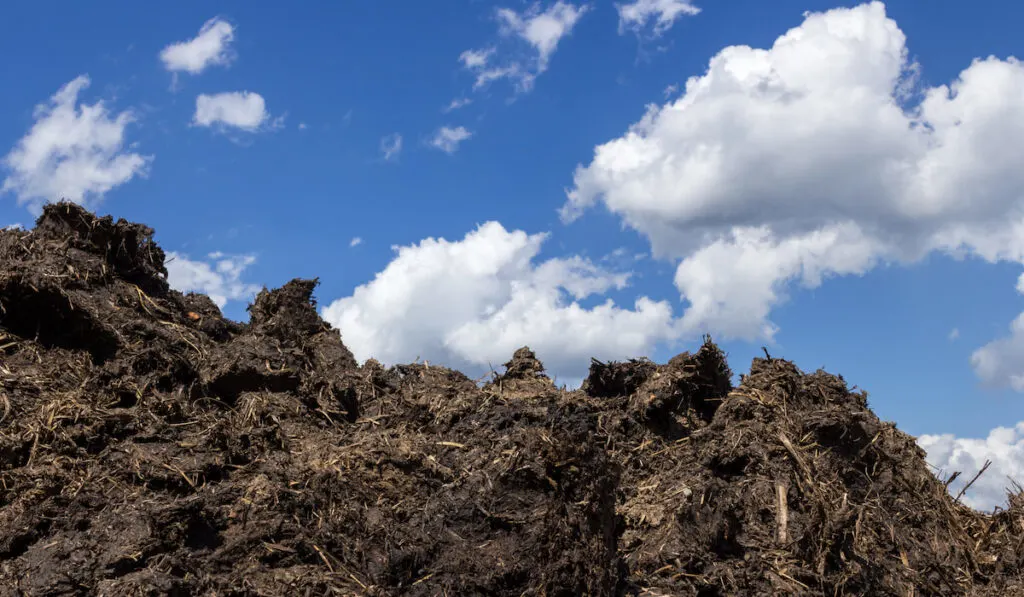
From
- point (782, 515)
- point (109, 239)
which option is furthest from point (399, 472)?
point (109, 239)

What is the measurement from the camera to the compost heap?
15.9ft

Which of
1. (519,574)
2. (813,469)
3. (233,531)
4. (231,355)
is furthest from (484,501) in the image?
(231,355)

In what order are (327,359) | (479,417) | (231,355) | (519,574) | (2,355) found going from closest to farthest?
(519,574), (479,417), (2,355), (231,355), (327,359)

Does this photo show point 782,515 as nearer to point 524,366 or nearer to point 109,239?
point 524,366

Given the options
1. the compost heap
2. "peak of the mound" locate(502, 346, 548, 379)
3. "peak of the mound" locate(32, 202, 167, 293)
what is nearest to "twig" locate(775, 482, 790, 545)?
the compost heap

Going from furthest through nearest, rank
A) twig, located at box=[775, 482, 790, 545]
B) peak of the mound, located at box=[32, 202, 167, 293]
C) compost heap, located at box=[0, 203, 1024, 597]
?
peak of the mound, located at box=[32, 202, 167, 293]
twig, located at box=[775, 482, 790, 545]
compost heap, located at box=[0, 203, 1024, 597]

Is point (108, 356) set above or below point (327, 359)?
below

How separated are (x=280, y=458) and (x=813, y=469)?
A: 170 inches

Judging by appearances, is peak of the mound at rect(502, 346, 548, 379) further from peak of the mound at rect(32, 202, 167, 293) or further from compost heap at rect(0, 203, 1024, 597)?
peak of the mound at rect(32, 202, 167, 293)

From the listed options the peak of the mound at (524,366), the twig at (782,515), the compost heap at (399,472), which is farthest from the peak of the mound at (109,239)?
the twig at (782,515)

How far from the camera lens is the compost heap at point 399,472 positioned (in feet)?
15.9

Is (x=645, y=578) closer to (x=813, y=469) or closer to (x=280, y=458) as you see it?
(x=813, y=469)

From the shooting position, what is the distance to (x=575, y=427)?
5316 millimetres

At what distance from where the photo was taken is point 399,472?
19.8ft
